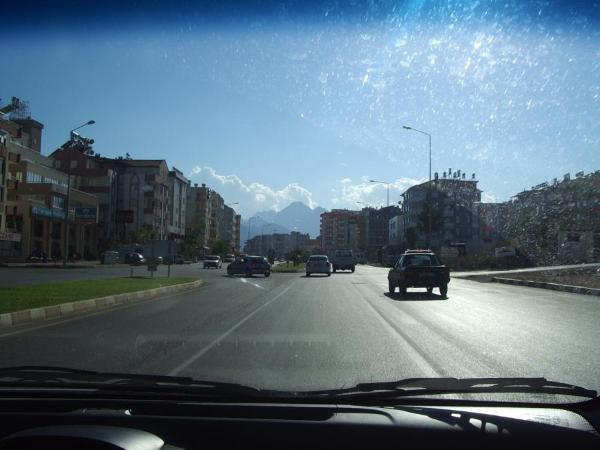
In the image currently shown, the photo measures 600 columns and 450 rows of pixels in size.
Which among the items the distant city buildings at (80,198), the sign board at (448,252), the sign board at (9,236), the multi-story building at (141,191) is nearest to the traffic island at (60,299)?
the distant city buildings at (80,198)

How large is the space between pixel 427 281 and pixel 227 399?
1946 centimetres

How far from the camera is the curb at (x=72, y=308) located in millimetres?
13220

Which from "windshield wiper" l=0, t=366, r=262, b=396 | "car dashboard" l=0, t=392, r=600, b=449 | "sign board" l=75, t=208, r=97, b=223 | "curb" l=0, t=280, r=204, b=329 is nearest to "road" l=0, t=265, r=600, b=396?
"curb" l=0, t=280, r=204, b=329

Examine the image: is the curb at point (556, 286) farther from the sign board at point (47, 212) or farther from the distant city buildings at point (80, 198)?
the sign board at point (47, 212)

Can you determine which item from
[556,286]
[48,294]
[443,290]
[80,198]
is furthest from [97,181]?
[443,290]

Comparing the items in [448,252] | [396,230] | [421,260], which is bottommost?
[421,260]

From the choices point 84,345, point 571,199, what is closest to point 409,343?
point 84,345

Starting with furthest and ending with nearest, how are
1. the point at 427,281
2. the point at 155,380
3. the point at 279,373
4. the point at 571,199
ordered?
1. the point at 571,199
2. the point at 427,281
3. the point at 279,373
4. the point at 155,380

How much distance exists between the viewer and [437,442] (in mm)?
3592

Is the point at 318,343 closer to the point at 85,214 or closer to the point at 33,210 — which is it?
the point at 33,210

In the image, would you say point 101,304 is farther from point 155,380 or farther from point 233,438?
point 233,438

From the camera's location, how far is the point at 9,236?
201 feet

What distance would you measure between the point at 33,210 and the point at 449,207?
80859mm

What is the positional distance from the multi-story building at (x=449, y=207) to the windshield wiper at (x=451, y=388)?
98642 millimetres
